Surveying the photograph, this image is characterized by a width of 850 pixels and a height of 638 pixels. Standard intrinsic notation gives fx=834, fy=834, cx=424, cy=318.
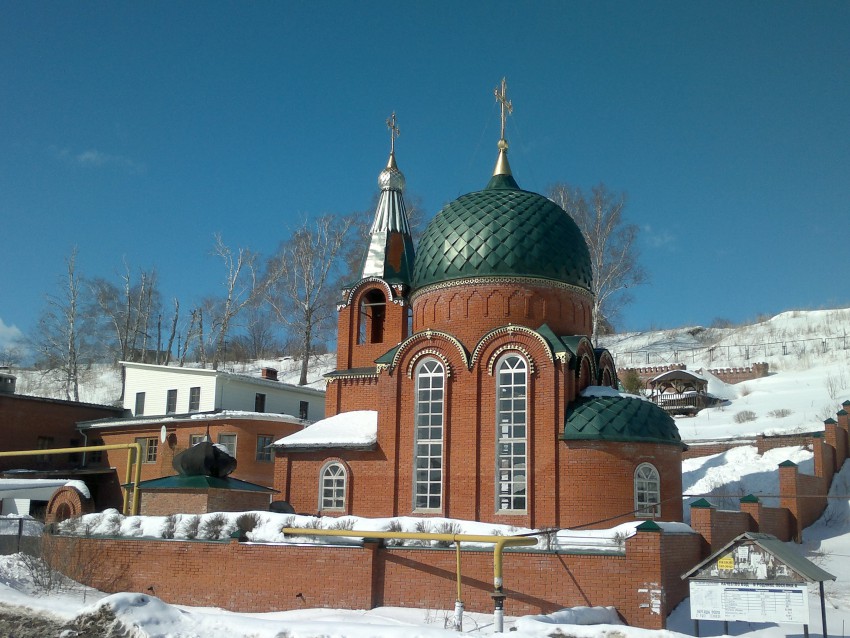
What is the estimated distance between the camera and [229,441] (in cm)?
2641

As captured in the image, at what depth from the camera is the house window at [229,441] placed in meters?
26.2

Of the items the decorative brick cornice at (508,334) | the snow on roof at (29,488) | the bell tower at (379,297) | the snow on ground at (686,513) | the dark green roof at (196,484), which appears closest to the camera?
the snow on ground at (686,513)

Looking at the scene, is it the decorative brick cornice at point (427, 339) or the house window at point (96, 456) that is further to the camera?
the house window at point (96, 456)

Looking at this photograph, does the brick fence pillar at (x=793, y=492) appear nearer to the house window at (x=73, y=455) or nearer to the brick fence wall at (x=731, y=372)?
the brick fence wall at (x=731, y=372)

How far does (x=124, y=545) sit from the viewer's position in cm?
1533

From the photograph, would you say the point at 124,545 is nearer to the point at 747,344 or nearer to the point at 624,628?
the point at 624,628

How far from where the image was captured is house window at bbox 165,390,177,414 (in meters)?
30.3

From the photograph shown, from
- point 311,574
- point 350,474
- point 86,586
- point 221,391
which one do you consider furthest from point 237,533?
point 221,391

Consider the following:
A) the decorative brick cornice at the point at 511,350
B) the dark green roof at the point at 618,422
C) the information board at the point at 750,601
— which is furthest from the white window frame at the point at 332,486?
the information board at the point at 750,601

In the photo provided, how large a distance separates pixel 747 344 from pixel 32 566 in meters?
41.0

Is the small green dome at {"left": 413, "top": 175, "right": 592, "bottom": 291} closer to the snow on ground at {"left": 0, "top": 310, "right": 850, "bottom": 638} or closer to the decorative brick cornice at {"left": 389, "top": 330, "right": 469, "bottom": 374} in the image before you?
the decorative brick cornice at {"left": 389, "top": 330, "right": 469, "bottom": 374}

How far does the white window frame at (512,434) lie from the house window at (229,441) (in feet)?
37.6

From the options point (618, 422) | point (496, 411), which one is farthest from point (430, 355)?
point (618, 422)

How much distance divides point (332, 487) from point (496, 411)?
14.2 ft
